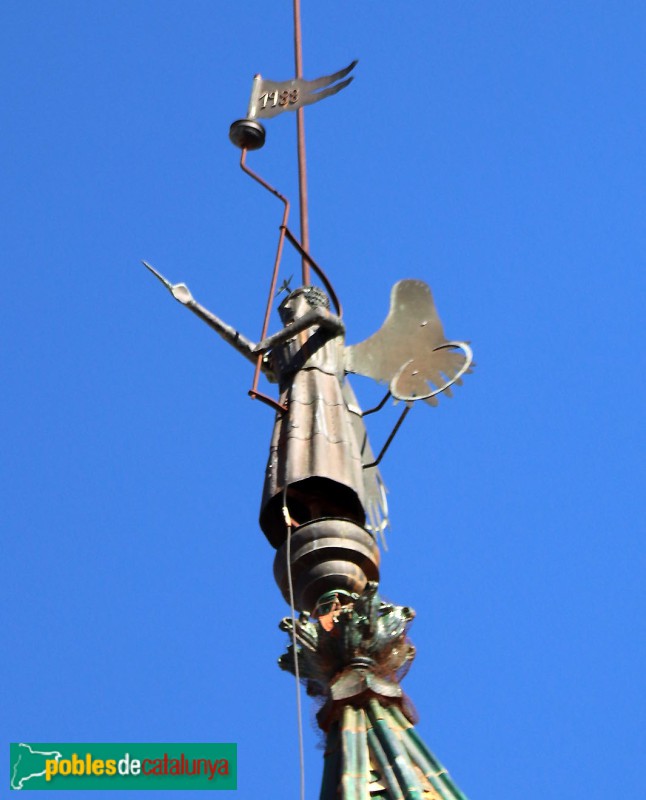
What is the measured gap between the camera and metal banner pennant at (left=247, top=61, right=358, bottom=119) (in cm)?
1562

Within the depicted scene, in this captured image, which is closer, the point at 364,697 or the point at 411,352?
the point at 364,697

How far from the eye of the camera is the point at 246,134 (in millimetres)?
14625

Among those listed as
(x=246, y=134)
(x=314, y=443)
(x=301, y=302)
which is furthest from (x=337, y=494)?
(x=246, y=134)

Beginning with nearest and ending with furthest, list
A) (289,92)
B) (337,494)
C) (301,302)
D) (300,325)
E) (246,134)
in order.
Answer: (337,494) < (300,325) < (301,302) < (246,134) < (289,92)

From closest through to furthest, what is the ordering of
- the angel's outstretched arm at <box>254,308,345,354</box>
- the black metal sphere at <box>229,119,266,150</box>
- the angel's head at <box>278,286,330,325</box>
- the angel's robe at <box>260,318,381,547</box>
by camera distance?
the angel's robe at <box>260,318,381,547</box>, the angel's outstretched arm at <box>254,308,345,354</box>, the angel's head at <box>278,286,330,325</box>, the black metal sphere at <box>229,119,266,150</box>

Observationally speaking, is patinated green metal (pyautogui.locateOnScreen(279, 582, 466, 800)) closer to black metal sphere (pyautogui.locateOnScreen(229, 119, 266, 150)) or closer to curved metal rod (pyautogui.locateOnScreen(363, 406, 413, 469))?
curved metal rod (pyautogui.locateOnScreen(363, 406, 413, 469))

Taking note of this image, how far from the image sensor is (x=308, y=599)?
39.7 ft

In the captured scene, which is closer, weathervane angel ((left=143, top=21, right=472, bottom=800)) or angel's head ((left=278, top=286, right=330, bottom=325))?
weathervane angel ((left=143, top=21, right=472, bottom=800))

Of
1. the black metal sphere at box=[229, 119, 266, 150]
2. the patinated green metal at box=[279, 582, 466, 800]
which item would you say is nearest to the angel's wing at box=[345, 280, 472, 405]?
the black metal sphere at box=[229, 119, 266, 150]

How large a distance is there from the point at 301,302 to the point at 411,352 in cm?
85

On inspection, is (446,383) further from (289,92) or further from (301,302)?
(289,92)

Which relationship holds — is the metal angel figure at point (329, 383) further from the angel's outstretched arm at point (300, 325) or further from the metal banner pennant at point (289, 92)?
the metal banner pennant at point (289, 92)

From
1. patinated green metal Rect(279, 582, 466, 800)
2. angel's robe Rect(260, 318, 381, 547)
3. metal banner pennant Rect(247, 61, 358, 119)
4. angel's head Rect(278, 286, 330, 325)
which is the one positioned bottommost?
patinated green metal Rect(279, 582, 466, 800)

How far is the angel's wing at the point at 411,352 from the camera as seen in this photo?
13781mm
